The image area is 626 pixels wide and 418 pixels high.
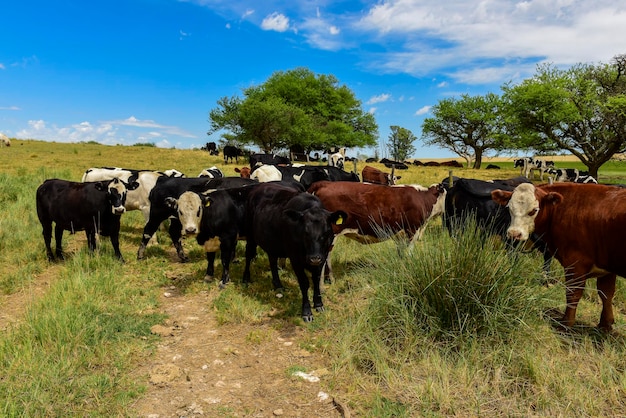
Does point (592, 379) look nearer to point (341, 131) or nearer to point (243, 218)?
point (243, 218)

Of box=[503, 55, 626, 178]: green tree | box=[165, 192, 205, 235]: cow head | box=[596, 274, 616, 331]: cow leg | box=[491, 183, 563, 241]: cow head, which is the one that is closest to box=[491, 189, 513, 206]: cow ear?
box=[491, 183, 563, 241]: cow head

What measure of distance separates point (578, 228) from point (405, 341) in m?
2.63

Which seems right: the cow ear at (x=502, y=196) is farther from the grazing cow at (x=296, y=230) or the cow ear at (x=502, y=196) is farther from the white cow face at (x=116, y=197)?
the white cow face at (x=116, y=197)

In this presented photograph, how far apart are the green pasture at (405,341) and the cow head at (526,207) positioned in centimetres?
53

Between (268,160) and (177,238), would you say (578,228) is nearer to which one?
(177,238)

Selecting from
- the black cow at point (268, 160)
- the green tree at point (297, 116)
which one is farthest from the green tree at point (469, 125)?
the black cow at point (268, 160)

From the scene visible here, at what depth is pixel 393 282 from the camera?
180 inches

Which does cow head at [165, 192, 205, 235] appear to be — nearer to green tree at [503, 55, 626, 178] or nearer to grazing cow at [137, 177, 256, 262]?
grazing cow at [137, 177, 256, 262]

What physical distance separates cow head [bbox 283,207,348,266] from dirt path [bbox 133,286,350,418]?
1.02 m

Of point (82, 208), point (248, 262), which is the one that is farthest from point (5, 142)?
point (248, 262)

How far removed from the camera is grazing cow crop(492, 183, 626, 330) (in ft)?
14.5

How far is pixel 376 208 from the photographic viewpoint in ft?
22.6

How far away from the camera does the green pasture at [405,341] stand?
133 inches

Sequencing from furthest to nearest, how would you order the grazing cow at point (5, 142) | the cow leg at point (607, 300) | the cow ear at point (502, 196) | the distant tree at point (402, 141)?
the distant tree at point (402, 141) < the grazing cow at point (5, 142) < the cow ear at point (502, 196) < the cow leg at point (607, 300)
